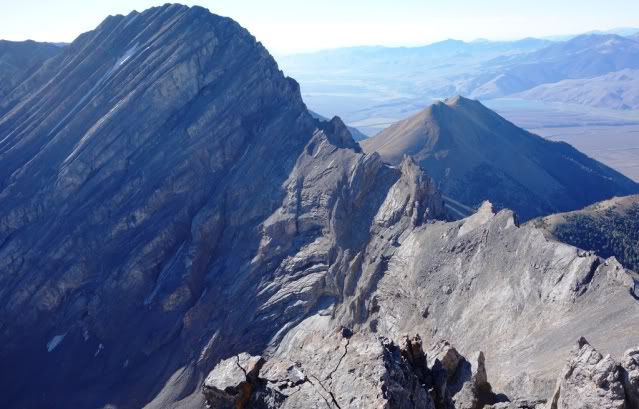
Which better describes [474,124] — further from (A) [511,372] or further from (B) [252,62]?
(A) [511,372]

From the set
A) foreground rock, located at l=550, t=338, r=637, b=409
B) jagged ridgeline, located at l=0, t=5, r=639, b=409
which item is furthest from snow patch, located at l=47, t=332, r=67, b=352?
foreground rock, located at l=550, t=338, r=637, b=409

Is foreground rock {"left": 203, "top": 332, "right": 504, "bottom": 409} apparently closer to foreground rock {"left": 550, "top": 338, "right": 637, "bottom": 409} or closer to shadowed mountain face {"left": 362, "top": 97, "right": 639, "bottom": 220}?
foreground rock {"left": 550, "top": 338, "right": 637, "bottom": 409}

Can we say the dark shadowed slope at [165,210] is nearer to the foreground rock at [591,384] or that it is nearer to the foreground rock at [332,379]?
the foreground rock at [591,384]

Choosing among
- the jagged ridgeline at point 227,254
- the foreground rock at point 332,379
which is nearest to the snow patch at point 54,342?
the jagged ridgeline at point 227,254

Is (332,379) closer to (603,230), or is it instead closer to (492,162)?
(603,230)

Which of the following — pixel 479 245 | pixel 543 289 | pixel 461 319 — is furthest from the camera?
pixel 479 245

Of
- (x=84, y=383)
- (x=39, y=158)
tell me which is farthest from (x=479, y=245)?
(x=39, y=158)
